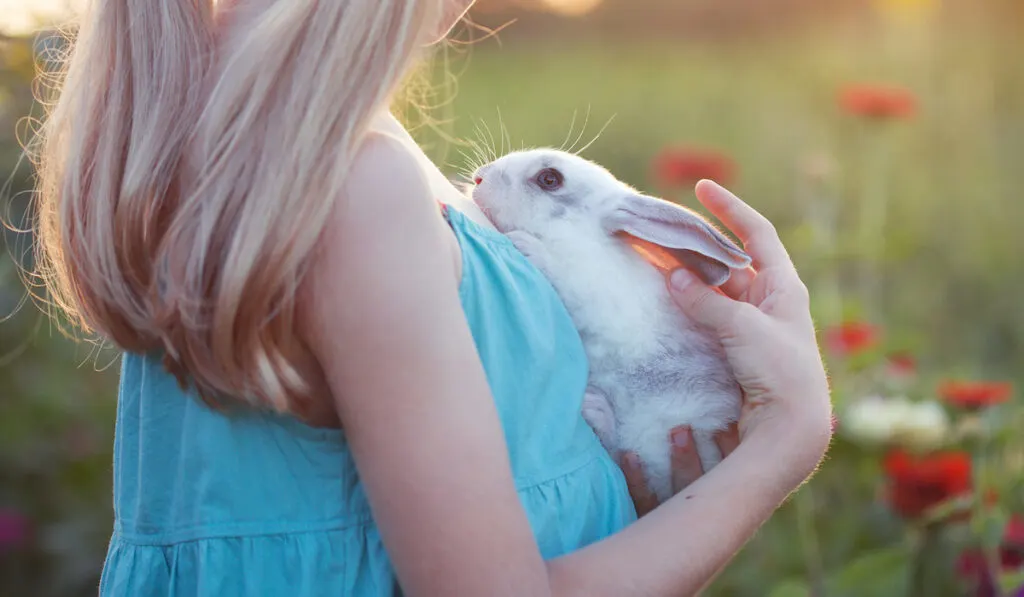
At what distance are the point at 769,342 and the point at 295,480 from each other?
0.59 meters

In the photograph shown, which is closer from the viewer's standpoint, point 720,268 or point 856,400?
point 720,268

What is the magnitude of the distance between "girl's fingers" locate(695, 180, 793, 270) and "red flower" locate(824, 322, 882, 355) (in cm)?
108

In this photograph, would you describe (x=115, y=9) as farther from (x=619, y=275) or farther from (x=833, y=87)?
(x=833, y=87)

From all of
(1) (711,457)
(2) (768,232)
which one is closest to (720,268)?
(2) (768,232)

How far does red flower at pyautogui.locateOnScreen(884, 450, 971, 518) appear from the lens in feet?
6.70

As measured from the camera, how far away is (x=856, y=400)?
2.58m

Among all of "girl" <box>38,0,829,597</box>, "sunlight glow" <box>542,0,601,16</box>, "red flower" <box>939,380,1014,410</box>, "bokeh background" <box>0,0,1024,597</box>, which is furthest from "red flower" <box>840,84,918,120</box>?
"girl" <box>38,0,829,597</box>

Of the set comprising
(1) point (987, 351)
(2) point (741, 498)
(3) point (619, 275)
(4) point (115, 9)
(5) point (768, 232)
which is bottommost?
(1) point (987, 351)

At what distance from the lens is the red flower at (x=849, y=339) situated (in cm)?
235

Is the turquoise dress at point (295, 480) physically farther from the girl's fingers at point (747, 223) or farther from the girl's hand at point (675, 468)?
the girl's fingers at point (747, 223)

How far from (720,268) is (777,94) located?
454cm

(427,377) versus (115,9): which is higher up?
(115,9)

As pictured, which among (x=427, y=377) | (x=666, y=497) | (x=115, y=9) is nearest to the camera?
(x=427, y=377)

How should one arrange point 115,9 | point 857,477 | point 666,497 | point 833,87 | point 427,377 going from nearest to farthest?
point 427,377 → point 115,9 → point 666,497 → point 857,477 → point 833,87
